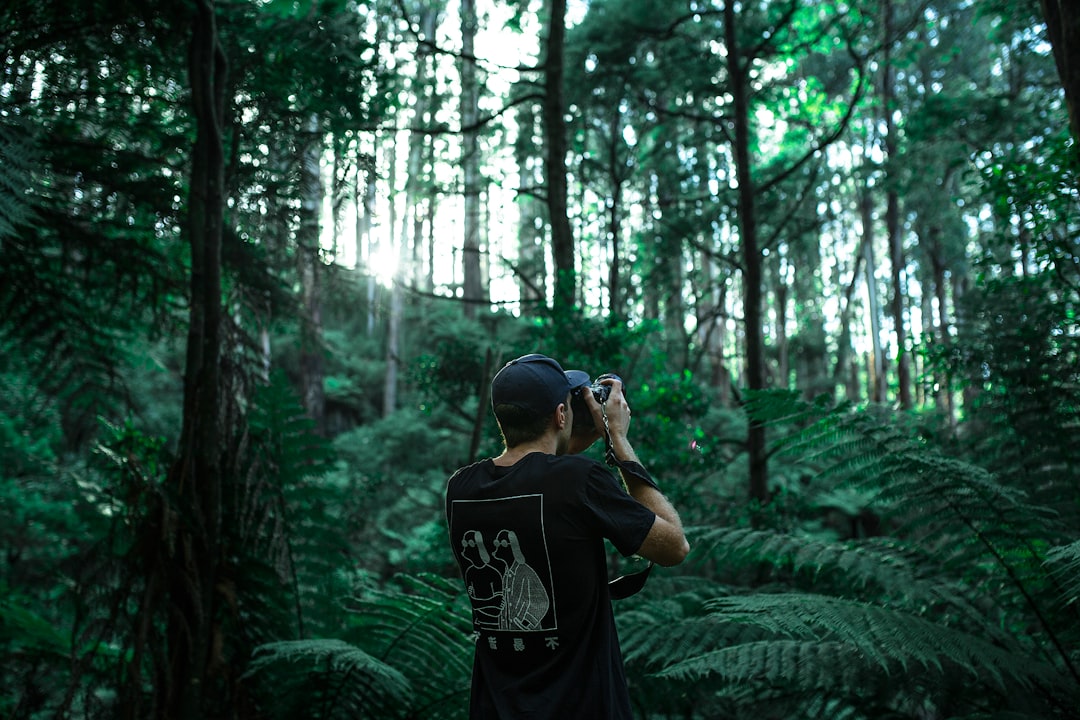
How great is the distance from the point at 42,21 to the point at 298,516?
101 inches

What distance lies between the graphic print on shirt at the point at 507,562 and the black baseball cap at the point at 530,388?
265 millimetres

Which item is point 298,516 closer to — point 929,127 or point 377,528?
point 377,528

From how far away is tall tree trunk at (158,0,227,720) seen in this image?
310cm

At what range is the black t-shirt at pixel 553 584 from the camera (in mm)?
1897

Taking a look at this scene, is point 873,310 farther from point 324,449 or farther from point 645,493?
point 645,493

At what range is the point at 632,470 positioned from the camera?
2.04 meters

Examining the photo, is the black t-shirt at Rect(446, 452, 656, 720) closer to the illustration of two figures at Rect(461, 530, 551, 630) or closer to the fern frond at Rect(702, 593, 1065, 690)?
the illustration of two figures at Rect(461, 530, 551, 630)

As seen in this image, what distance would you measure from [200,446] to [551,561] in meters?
1.97

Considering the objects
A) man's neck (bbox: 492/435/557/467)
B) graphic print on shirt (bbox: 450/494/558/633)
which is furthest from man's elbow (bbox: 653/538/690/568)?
man's neck (bbox: 492/435/557/467)

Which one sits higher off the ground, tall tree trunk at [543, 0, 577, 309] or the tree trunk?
tall tree trunk at [543, 0, 577, 309]

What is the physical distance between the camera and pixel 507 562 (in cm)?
201

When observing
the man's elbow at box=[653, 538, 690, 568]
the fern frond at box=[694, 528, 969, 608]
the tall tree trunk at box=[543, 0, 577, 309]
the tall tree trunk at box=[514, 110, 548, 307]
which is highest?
the tall tree trunk at box=[514, 110, 548, 307]

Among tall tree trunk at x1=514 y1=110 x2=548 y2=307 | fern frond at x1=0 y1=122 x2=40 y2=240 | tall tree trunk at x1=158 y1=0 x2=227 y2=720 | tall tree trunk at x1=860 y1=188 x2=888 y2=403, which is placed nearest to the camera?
fern frond at x1=0 y1=122 x2=40 y2=240

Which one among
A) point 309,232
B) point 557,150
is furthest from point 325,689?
point 557,150
